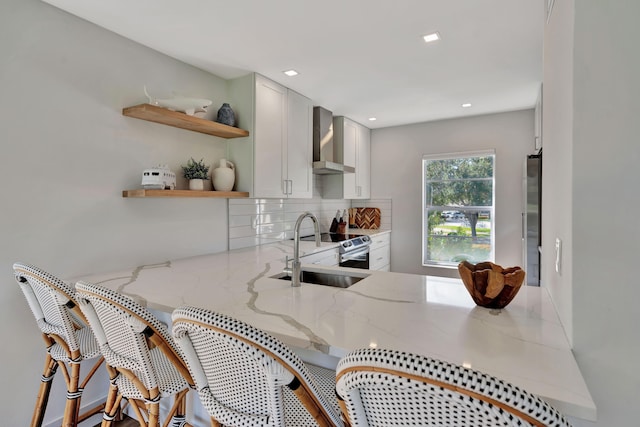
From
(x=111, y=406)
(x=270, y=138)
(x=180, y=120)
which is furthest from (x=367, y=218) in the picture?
(x=111, y=406)

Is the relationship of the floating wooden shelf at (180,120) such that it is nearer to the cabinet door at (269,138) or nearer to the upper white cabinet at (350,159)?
the cabinet door at (269,138)

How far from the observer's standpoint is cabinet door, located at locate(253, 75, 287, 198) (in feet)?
8.91

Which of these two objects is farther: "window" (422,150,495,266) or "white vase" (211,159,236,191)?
"window" (422,150,495,266)

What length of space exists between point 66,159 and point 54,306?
34.9 inches

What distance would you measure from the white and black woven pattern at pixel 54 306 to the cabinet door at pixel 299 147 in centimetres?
198

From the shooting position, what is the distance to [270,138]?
2852mm

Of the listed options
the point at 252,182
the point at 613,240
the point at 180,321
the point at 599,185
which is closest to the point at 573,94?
the point at 599,185

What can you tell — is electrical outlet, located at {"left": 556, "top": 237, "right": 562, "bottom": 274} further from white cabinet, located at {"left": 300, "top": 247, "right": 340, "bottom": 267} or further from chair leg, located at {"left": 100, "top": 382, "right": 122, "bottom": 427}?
white cabinet, located at {"left": 300, "top": 247, "right": 340, "bottom": 267}

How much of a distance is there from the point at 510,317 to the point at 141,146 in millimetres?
2259

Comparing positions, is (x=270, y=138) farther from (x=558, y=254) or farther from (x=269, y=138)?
(x=558, y=254)

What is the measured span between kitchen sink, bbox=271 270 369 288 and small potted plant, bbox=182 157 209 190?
0.95 m

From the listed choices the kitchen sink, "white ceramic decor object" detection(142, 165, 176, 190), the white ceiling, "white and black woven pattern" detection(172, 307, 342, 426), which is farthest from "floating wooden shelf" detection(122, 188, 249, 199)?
"white and black woven pattern" detection(172, 307, 342, 426)

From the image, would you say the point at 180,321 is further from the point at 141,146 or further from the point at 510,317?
the point at 141,146

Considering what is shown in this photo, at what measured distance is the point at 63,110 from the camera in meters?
1.80
